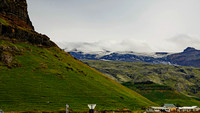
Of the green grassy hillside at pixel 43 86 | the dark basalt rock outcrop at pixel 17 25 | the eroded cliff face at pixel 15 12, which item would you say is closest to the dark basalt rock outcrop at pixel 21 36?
the dark basalt rock outcrop at pixel 17 25

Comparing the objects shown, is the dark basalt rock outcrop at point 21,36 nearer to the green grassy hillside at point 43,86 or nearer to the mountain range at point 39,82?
the mountain range at point 39,82

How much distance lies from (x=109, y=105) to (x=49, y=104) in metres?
36.3

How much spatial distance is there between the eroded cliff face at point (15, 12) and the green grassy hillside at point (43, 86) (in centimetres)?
3600

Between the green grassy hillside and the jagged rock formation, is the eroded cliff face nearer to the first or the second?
the jagged rock formation

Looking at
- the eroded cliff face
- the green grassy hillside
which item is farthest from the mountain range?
the eroded cliff face

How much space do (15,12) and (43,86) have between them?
10023 centimetres

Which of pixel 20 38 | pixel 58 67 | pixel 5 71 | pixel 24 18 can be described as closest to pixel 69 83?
pixel 58 67

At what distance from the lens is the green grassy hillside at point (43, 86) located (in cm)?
9281

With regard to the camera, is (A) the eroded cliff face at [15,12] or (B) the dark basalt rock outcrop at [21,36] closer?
(B) the dark basalt rock outcrop at [21,36]

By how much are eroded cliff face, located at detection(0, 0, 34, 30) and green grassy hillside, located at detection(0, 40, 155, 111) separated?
3600cm

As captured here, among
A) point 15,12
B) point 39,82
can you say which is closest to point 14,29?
point 15,12

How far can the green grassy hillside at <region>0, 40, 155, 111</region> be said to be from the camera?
92.8 metres

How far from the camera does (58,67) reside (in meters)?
138

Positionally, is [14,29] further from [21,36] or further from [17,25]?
[17,25]
